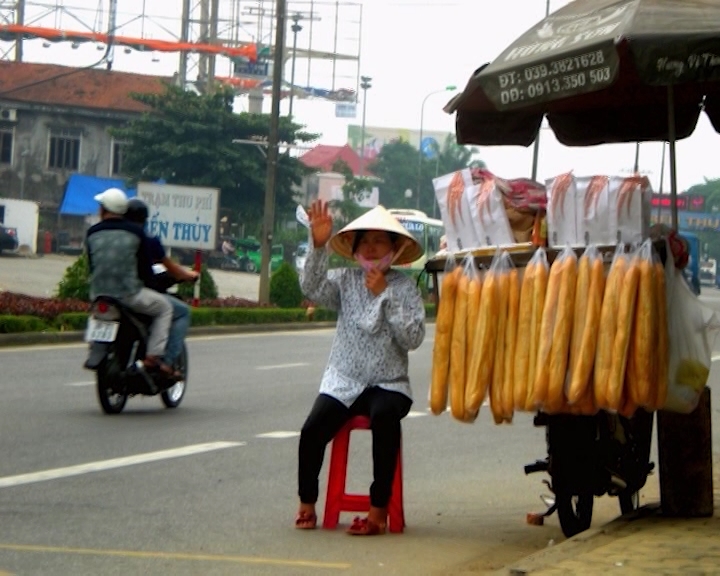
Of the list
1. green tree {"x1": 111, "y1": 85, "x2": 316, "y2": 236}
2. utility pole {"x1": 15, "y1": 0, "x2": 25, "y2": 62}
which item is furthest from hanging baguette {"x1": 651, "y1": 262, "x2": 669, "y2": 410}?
utility pole {"x1": 15, "y1": 0, "x2": 25, "y2": 62}

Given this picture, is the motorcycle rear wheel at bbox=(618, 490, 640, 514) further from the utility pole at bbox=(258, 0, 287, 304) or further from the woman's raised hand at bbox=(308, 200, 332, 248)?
the utility pole at bbox=(258, 0, 287, 304)

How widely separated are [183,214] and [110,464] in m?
21.3

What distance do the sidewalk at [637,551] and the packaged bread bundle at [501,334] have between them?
674 mm

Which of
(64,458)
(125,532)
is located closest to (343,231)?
(125,532)

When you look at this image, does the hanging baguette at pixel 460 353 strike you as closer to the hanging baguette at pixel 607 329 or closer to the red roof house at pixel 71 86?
the hanging baguette at pixel 607 329

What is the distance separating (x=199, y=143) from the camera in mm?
62688

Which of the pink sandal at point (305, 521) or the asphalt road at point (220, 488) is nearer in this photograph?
the asphalt road at point (220, 488)

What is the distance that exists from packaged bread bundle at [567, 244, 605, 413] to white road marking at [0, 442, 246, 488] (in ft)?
11.9

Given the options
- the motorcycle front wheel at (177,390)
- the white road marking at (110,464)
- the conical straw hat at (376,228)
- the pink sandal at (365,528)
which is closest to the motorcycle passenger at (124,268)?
the motorcycle front wheel at (177,390)

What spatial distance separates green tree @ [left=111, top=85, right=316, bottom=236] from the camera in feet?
206

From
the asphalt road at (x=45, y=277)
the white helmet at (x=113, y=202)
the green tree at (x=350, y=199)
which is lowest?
the white helmet at (x=113, y=202)

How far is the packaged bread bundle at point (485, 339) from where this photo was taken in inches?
268

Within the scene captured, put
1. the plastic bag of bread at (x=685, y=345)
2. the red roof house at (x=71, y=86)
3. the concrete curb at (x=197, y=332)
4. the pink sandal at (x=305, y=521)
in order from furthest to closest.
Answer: the red roof house at (x=71, y=86), the concrete curb at (x=197, y=332), the pink sandal at (x=305, y=521), the plastic bag of bread at (x=685, y=345)

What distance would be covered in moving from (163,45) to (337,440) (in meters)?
76.0
